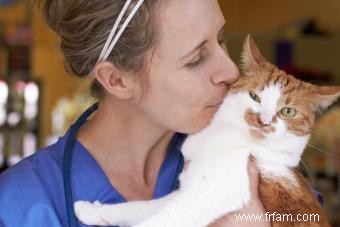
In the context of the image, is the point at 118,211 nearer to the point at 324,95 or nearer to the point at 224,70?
the point at 224,70

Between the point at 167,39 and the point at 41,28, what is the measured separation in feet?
17.4

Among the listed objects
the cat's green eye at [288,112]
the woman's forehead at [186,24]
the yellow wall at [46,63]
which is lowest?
the yellow wall at [46,63]

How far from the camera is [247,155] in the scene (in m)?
1.11

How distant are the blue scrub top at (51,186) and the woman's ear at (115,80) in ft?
0.48

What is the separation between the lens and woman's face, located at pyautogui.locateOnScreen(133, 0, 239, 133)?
1.14 m

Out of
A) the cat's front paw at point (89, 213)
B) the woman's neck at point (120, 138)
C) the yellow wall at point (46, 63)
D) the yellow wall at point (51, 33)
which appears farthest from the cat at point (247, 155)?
the yellow wall at point (46, 63)

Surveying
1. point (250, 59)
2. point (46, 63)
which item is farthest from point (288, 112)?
point (46, 63)

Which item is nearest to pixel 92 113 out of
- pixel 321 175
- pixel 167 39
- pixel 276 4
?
pixel 167 39

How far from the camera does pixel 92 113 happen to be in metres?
1.36

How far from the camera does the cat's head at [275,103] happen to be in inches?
43.8

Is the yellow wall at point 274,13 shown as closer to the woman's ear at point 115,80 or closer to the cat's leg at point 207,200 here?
the woman's ear at point 115,80

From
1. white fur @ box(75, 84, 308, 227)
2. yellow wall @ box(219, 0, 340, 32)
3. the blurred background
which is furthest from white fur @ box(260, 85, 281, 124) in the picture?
yellow wall @ box(219, 0, 340, 32)

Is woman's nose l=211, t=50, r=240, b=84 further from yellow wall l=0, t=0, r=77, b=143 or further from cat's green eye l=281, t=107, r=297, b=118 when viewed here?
yellow wall l=0, t=0, r=77, b=143

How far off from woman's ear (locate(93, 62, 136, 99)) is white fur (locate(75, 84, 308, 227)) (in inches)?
5.8
